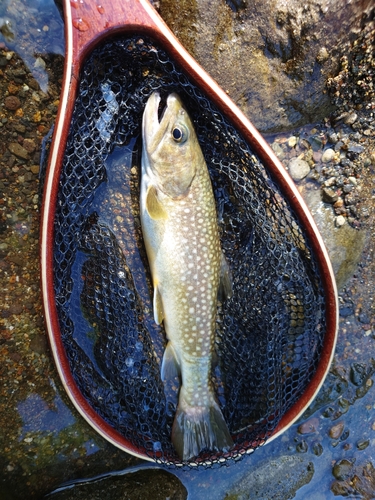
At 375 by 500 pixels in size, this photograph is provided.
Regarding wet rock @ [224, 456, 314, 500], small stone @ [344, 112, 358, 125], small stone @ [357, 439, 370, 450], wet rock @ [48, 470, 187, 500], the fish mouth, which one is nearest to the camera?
the fish mouth

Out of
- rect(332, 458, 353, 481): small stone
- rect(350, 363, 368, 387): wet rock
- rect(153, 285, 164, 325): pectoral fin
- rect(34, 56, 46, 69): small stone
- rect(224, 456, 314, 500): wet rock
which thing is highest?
rect(34, 56, 46, 69): small stone

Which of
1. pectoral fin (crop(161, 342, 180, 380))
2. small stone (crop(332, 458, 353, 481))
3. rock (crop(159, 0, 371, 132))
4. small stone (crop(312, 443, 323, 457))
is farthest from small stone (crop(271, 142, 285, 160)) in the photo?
small stone (crop(332, 458, 353, 481))

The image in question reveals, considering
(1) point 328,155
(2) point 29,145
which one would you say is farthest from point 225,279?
(2) point 29,145

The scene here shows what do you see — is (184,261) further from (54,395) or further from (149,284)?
(54,395)

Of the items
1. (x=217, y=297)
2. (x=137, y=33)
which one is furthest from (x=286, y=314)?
(x=137, y=33)

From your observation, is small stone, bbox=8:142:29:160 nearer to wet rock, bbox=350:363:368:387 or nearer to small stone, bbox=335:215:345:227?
small stone, bbox=335:215:345:227

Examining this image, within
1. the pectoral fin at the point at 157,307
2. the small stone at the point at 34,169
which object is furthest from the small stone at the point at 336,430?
the small stone at the point at 34,169

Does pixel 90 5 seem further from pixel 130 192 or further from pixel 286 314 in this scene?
pixel 286 314

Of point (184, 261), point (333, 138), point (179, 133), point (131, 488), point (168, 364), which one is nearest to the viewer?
point (179, 133)
